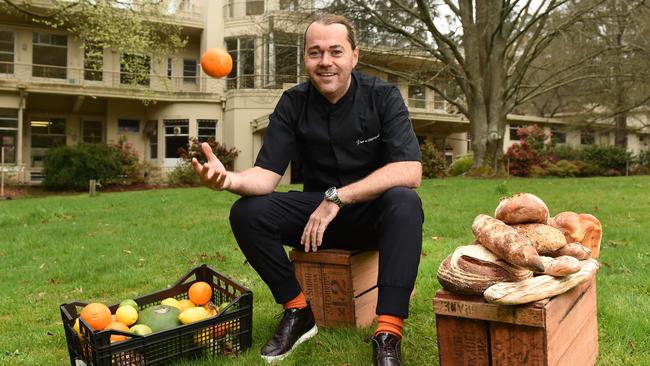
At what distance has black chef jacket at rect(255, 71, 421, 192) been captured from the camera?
9.11ft

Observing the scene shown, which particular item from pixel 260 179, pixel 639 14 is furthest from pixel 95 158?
pixel 639 14

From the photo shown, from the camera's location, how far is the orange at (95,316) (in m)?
2.29

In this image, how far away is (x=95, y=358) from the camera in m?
2.10

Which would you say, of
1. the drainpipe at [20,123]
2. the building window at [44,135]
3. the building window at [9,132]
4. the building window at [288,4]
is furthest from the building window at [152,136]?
the building window at [288,4]

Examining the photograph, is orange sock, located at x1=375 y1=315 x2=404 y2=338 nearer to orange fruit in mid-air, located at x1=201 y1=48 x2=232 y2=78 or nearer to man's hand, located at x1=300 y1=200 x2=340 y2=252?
man's hand, located at x1=300 y1=200 x2=340 y2=252

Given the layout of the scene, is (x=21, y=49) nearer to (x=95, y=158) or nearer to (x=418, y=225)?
(x=95, y=158)

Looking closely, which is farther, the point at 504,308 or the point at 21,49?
the point at 21,49

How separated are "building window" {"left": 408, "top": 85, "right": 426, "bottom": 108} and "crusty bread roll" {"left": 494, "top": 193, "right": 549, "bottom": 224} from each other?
25637mm

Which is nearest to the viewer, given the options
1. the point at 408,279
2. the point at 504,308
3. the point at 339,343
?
the point at 504,308

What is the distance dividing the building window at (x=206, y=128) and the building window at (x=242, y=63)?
5.94 ft

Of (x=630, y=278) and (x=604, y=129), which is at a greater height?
(x=604, y=129)

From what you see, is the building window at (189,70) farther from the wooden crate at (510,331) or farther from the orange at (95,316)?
the wooden crate at (510,331)

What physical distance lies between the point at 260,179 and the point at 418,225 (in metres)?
0.90

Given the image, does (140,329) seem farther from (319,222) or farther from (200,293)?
(319,222)
